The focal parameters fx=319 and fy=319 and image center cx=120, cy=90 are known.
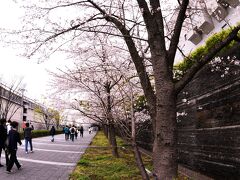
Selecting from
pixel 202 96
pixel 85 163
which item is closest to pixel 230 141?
pixel 202 96

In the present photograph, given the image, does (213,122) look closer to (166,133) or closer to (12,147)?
(166,133)

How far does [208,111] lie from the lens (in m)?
9.20

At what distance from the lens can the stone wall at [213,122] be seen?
7.36 m

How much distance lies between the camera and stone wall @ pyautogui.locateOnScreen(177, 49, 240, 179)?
736 centimetres

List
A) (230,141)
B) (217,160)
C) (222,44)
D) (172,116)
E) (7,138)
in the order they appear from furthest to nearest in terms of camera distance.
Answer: (7,138)
(217,160)
(230,141)
(172,116)
(222,44)

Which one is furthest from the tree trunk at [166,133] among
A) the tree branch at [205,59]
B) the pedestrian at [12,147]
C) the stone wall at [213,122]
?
the pedestrian at [12,147]

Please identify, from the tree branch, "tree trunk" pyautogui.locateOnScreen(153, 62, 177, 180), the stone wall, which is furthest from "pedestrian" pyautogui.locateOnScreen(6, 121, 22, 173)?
the tree branch

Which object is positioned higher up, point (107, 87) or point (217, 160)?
point (107, 87)

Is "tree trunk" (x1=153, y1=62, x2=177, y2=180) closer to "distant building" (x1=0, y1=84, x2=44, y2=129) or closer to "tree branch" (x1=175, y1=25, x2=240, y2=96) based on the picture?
→ "tree branch" (x1=175, y1=25, x2=240, y2=96)

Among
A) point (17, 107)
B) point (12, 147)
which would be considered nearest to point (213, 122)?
point (12, 147)

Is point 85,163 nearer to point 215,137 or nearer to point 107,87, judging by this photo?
point 107,87

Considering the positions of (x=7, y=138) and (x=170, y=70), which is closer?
(x=170, y=70)

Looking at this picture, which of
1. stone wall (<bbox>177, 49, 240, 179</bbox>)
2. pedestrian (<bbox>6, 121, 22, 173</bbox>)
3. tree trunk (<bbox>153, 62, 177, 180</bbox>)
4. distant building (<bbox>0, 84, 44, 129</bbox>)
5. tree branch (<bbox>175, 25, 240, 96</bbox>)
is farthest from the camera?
distant building (<bbox>0, 84, 44, 129</bbox>)

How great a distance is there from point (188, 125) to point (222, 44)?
7.37 m
